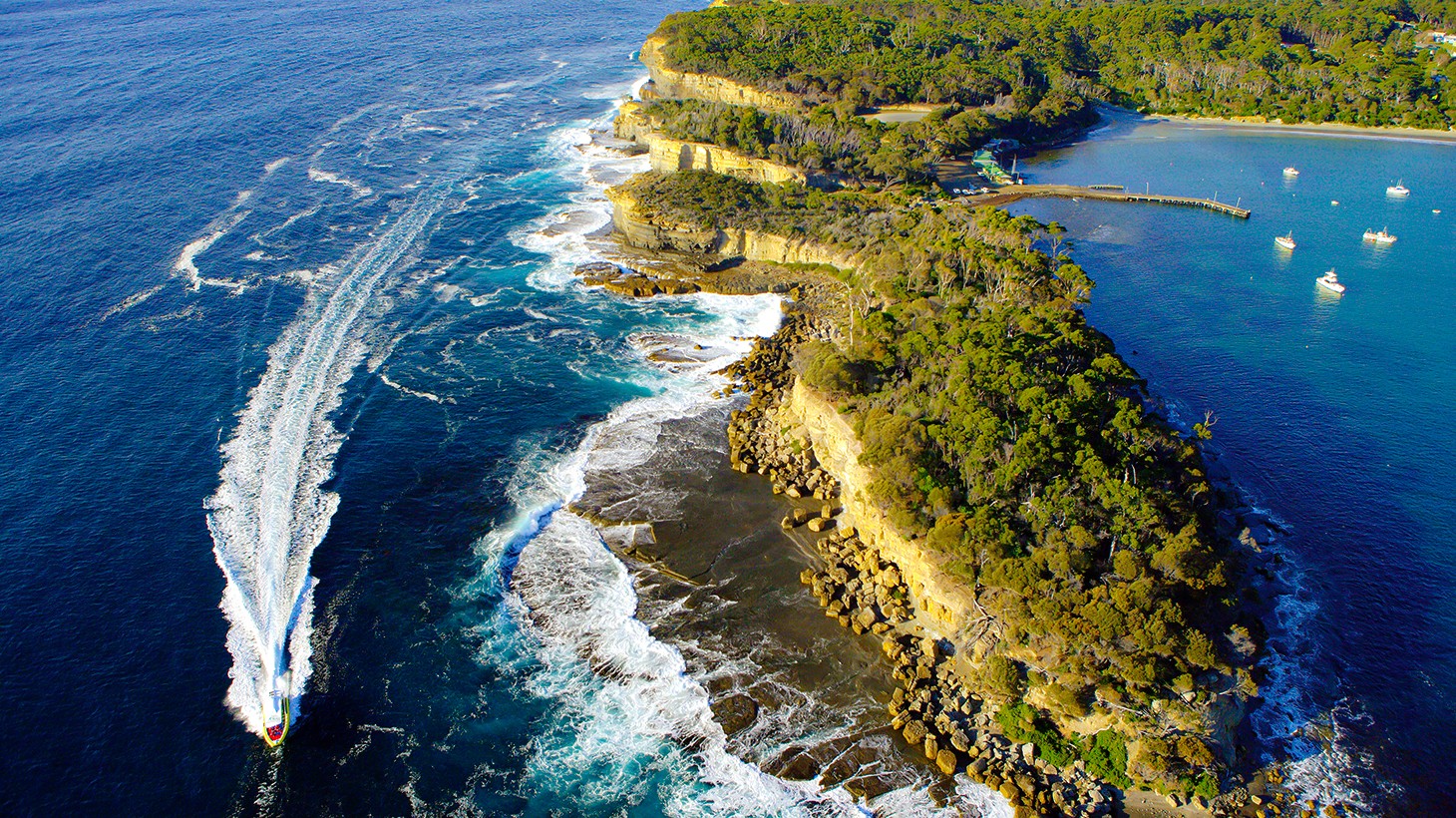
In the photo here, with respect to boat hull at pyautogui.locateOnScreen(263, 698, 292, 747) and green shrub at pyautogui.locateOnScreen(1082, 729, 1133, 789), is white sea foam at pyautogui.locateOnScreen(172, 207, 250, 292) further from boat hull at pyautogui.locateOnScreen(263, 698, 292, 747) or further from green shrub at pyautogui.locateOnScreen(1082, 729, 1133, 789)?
green shrub at pyautogui.locateOnScreen(1082, 729, 1133, 789)

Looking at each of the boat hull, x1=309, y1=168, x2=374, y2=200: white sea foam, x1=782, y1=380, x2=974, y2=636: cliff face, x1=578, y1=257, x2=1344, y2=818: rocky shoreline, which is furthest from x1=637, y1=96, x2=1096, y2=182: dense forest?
the boat hull

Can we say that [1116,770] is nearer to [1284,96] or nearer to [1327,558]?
[1327,558]

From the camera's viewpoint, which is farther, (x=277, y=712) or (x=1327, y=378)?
(x=1327, y=378)

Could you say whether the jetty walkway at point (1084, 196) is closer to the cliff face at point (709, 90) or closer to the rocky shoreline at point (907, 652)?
the cliff face at point (709, 90)

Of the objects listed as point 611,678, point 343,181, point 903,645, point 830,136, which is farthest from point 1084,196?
point 611,678

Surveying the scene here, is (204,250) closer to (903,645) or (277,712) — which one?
(277,712)
